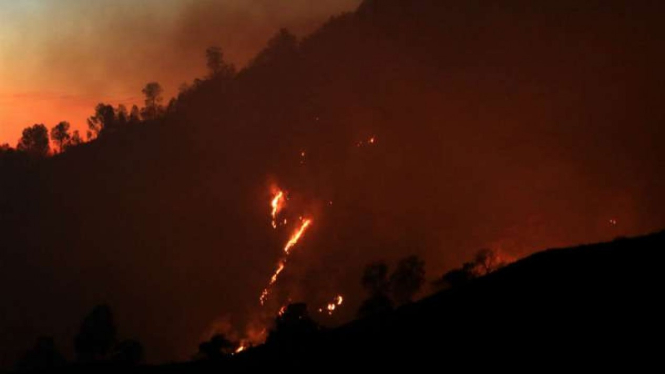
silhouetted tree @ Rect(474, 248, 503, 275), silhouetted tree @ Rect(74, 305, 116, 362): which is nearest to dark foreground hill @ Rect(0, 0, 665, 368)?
silhouetted tree @ Rect(474, 248, 503, 275)

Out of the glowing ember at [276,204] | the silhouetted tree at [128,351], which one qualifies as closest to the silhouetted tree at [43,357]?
the silhouetted tree at [128,351]

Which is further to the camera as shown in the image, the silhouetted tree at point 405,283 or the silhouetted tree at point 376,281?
the silhouetted tree at point 376,281

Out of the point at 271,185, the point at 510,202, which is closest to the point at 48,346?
the point at 271,185

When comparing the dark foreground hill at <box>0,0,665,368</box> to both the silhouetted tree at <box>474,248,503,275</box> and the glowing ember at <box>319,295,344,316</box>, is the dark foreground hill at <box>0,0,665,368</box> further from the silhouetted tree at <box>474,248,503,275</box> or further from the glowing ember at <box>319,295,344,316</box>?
the silhouetted tree at <box>474,248,503,275</box>

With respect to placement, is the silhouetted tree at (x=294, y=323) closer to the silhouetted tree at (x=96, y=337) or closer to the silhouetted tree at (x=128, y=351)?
the silhouetted tree at (x=128, y=351)

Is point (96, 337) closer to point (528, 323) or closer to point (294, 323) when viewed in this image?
point (294, 323)

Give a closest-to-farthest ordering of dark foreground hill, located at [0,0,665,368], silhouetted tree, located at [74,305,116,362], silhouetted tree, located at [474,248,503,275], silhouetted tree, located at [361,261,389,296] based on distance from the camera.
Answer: silhouetted tree, located at [74,305,116,362], silhouetted tree, located at [361,261,389,296], silhouetted tree, located at [474,248,503,275], dark foreground hill, located at [0,0,665,368]

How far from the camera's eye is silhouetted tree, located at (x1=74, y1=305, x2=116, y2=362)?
228 feet

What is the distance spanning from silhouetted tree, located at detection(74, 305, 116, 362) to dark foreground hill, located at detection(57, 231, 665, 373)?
149 feet

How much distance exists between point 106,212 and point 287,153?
44.3 m

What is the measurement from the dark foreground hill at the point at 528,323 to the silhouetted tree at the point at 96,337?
1792 inches

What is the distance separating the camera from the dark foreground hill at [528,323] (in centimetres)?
1831

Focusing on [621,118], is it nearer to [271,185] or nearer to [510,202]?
[510,202]

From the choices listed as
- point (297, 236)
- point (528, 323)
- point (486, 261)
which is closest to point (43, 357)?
point (486, 261)
